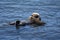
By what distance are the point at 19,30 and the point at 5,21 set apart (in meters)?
2.15

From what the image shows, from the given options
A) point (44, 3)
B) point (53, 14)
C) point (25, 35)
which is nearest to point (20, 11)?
point (53, 14)

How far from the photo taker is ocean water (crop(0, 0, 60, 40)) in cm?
1819

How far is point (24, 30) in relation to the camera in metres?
19.0

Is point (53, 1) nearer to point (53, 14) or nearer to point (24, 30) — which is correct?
point (53, 14)

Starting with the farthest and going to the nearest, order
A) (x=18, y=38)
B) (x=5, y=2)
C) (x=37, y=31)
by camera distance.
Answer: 1. (x=5, y=2)
2. (x=37, y=31)
3. (x=18, y=38)

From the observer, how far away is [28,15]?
896 inches

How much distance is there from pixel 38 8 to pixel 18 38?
858 centimetres

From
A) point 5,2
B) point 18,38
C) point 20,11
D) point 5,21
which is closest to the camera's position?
point 18,38

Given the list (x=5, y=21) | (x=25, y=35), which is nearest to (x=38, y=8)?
(x=5, y=21)

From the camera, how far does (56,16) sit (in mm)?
22719

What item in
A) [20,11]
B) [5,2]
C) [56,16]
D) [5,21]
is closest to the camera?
[5,21]

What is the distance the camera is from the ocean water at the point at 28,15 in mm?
18188

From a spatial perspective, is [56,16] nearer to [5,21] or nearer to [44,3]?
[5,21]

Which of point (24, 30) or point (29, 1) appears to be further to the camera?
point (29, 1)
